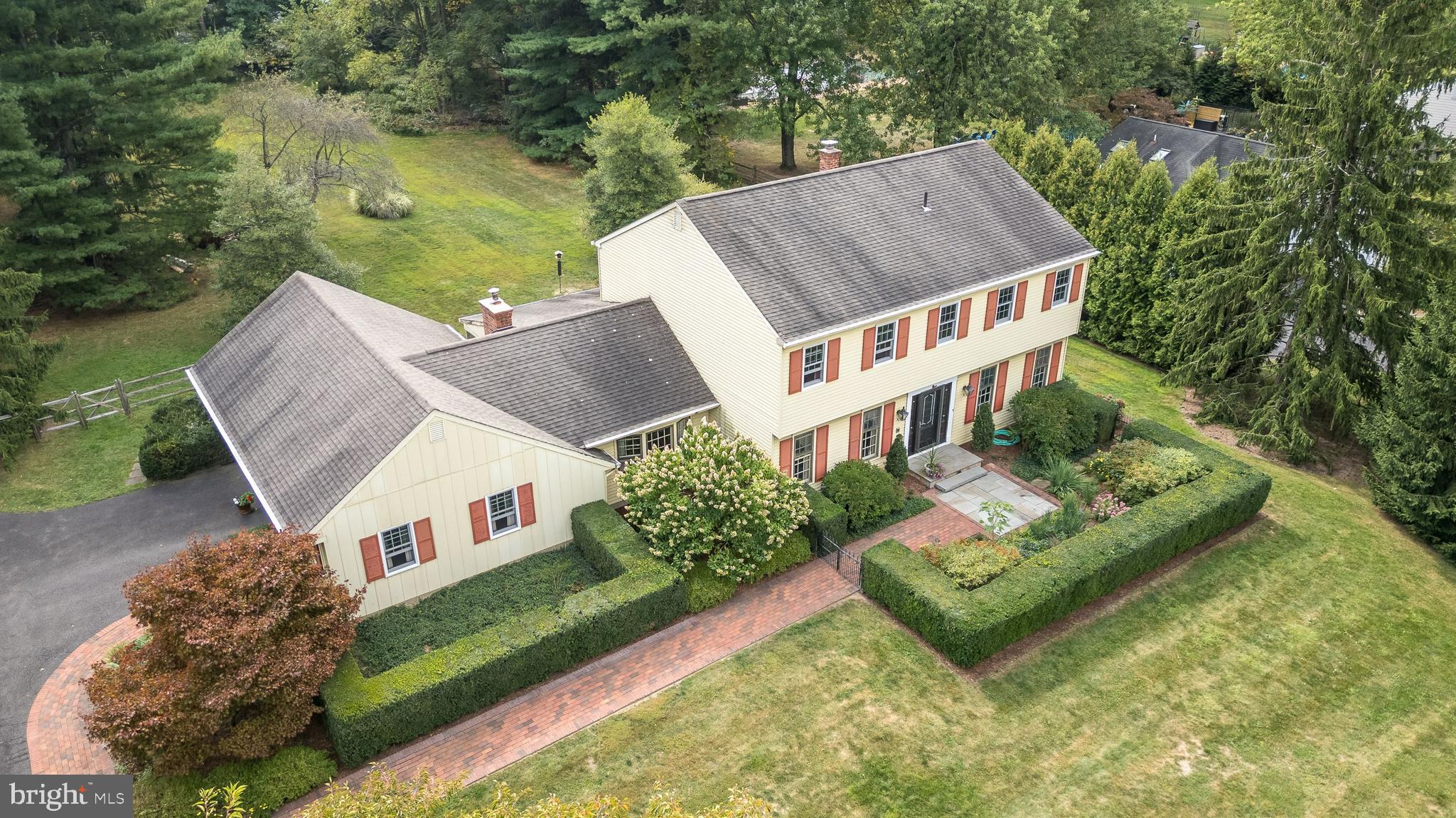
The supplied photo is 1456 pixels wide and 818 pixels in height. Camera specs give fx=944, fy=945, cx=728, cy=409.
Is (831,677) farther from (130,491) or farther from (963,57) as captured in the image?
(963,57)

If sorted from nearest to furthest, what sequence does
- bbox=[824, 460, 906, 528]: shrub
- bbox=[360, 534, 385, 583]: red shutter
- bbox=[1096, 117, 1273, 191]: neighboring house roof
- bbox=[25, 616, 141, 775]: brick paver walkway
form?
bbox=[25, 616, 141, 775]: brick paver walkway, bbox=[360, 534, 385, 583]: red shutter, bbox=[824, 460, 906, 528]: shrub, bbox=[1096, 117, 1273, 191]: neighboring house roof

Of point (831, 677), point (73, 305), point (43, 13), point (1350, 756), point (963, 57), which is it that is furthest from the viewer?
point (963, 57)

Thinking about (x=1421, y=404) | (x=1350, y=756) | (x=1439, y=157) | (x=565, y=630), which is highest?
(x=1439, y=157)

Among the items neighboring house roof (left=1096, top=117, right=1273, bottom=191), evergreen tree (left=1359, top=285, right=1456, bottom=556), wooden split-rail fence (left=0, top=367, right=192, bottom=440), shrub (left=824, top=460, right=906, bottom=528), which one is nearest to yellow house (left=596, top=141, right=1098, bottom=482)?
shrub (left=824, top=460, right=906, bottom=528)

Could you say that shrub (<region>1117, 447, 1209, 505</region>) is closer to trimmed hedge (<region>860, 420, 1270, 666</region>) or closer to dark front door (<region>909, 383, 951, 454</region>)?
trimmed hedge (<region>860, 420, 1270, 666</region>)

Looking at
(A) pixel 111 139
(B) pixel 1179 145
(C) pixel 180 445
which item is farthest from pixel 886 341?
(B) pixel 1179 145

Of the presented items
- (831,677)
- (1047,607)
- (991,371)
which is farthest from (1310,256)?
(831,677)

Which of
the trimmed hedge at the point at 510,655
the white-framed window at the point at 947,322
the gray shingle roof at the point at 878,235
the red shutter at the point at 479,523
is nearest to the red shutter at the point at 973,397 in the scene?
the white-framed window at the point at 947,322
